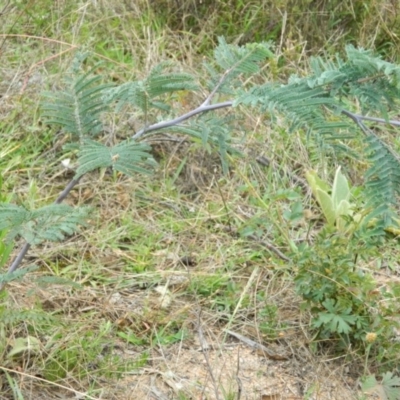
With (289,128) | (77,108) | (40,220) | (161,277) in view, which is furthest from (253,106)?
(161,277)

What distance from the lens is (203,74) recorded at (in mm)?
3764

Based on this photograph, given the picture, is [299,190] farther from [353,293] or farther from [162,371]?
[162,371]

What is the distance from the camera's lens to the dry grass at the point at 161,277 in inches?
90.7

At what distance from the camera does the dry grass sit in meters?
2.30

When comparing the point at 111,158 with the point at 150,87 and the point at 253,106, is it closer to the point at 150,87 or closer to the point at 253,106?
the point at 150,87

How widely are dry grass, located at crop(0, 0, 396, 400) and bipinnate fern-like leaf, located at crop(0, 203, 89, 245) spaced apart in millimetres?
425

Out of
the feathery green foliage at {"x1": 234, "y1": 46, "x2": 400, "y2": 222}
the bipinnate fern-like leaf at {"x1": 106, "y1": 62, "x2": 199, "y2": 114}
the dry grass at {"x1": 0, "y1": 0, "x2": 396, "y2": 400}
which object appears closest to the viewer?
the feathery green foliage at {"x1": 234, "y1": 46, "x2": 400, "y2": 222}

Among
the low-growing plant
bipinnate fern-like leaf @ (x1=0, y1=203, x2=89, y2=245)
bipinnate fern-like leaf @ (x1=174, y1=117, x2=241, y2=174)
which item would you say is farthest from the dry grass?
bipinnate fern-like leaf @ (x1=174, y1=117, x2=241, y2=174)

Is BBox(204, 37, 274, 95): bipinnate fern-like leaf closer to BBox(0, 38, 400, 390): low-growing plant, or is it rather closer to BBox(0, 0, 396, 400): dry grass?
BBox(0, 38, 400, 390): low-growing plant

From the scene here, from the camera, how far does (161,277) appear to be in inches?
107

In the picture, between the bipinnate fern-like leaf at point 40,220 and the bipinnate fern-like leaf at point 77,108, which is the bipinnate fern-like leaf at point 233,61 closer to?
the bipinnate fern-like leaf at point 77,108

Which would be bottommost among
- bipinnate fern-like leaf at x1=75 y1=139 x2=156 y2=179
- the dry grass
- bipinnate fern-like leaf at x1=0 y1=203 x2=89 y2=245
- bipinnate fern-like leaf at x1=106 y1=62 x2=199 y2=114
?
the dry grass

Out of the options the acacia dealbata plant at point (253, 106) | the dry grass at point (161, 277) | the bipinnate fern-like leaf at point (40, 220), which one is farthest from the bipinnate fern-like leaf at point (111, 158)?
the dry grass at point (161, 277)

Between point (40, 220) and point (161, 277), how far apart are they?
91 cm
